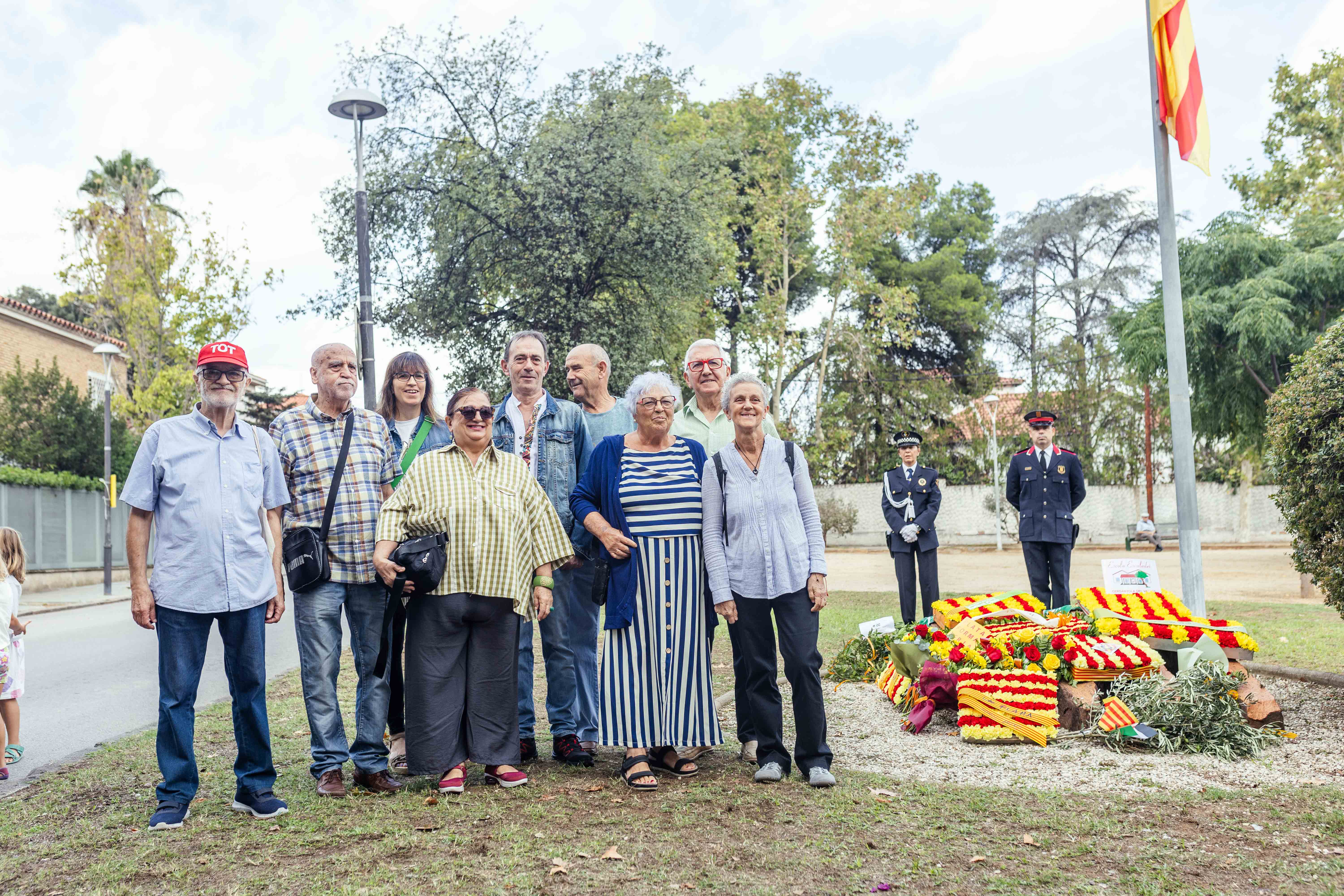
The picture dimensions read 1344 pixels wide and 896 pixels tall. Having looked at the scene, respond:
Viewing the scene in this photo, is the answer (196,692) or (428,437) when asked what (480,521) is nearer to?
(428,437)

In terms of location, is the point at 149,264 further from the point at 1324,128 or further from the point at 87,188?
the point at 1324,128

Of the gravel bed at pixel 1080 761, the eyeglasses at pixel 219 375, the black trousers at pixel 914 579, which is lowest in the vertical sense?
the gravel bed at pixel 1080 761

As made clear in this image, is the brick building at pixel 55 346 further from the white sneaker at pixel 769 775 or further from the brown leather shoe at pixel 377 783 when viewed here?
the white sneaker at pixel 769 775

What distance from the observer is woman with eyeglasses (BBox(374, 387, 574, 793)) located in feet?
16.0

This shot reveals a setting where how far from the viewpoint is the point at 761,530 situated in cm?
514

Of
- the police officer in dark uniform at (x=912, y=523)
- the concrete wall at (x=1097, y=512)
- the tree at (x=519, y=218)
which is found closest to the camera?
the police officer in dark uniform at (x=912, y=523)

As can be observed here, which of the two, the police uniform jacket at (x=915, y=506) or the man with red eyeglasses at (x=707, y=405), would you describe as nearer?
the man with red eyeglasses at (x=707, y=405)

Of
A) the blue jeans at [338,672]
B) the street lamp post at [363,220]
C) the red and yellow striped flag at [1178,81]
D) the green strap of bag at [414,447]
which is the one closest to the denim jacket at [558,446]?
the green strap of bag at [414,447]

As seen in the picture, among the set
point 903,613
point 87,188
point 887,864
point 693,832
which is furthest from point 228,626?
point 87,188

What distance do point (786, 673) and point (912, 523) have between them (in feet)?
19.8

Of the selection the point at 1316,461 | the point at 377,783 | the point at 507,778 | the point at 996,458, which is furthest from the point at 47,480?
the point at 996,458

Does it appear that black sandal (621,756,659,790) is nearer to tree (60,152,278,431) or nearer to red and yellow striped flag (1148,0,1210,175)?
red and yellow striped flag (1148,0,1210,175)

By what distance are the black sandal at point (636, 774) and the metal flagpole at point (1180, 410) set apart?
14.1 ft

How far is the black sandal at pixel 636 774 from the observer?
16.3 ft
